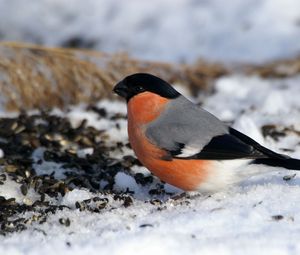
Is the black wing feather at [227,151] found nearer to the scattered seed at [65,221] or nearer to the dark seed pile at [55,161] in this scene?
the dark seed pile at [55,161]

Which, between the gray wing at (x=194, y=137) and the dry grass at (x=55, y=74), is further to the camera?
the dry grass at (x=55, y=74)

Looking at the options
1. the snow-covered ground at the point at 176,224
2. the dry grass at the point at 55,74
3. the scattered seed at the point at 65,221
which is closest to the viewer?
the snow-covered ground at the point at 176,224

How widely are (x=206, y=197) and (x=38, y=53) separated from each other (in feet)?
8.52

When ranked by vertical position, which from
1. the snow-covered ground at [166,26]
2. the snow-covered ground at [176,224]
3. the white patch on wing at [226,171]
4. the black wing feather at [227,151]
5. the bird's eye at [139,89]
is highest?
the snow-covered ground at [166,26]

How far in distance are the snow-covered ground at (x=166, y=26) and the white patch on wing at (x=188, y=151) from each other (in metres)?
3.05

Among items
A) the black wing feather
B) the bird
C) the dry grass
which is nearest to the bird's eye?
the bird

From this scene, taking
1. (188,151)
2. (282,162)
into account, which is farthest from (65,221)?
(282,162)

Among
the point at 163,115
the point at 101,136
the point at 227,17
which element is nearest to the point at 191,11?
the point at 227,17

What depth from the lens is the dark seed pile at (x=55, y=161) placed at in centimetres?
355

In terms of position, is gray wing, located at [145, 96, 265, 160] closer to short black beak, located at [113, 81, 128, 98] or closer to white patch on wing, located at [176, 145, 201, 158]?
white patch on wing, located at [176, 145, 201, 158]

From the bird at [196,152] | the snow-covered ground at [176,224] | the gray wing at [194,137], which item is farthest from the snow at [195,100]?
the gray wing at [194,137]

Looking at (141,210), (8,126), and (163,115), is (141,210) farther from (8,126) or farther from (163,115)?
(8,126)

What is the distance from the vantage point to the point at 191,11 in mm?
7168

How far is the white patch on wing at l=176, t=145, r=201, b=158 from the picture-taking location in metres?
3.53
